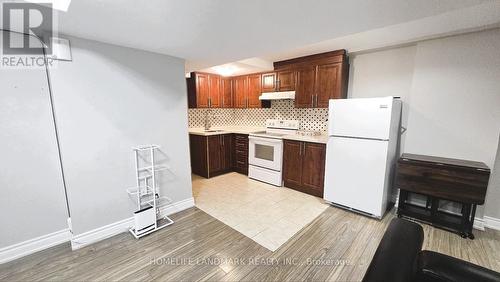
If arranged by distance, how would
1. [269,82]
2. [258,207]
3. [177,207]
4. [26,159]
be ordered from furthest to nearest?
1. [269,82]
2. [258,207]
3. [177,207]
4. [26,159]

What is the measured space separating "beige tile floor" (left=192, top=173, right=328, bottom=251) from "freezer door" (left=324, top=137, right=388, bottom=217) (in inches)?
14.2

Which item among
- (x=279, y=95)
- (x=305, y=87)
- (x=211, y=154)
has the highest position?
(x=305, y=87)

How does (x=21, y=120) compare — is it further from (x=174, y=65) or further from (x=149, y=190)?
(x=174, y=65)

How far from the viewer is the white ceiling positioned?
1.37 metres

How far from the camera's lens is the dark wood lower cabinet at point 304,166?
3.18m

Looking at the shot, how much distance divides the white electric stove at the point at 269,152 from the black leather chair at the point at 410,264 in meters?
2.40

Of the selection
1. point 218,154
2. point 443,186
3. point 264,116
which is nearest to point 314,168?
point 443,186

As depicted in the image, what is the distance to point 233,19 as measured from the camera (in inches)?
61.9

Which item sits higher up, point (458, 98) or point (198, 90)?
point (198, 90)

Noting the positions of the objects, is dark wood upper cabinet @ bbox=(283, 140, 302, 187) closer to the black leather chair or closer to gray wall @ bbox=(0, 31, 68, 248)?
the black leather chair

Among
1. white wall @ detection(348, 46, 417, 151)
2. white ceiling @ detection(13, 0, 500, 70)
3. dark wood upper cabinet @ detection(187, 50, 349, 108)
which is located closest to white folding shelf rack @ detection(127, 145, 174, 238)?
white ceiling @ detection(13, 0, 500, 70)

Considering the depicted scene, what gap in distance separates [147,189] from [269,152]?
2.14 metres

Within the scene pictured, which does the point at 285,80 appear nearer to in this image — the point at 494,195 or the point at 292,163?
the point at 292,163

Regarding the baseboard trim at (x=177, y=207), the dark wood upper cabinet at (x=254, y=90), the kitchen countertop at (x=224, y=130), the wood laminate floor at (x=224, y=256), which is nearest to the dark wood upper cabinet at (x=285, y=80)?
the dark wood upper cabinet at (x=254, y=90)
